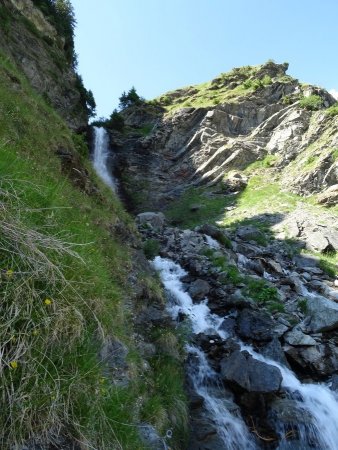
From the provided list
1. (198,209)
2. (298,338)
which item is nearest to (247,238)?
(198,209)

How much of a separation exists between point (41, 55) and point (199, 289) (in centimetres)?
2588

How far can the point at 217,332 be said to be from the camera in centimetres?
1019

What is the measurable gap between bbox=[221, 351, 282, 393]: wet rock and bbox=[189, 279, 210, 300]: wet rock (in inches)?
161

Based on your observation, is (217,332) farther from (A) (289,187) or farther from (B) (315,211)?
(A) (289,187)

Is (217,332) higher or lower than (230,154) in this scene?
lower

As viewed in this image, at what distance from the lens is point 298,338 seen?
32.5ft

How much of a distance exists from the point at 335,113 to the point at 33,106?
3465 centimetres

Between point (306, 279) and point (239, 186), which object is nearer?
point (306, 279)

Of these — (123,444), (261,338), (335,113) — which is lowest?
(123,444)

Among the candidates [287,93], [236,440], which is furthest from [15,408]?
[287,93]

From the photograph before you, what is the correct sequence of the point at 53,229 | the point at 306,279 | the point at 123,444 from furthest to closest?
1. the point at 306,279
2. the point at 53,229
3. the point at 123,444

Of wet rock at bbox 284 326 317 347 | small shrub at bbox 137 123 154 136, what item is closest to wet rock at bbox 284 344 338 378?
wet rock at bbox 284 326 317 347

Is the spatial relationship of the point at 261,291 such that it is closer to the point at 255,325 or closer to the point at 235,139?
the point at 255,325

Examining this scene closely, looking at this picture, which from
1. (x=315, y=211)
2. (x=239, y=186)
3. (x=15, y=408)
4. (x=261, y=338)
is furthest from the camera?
(x=239, y=186)
